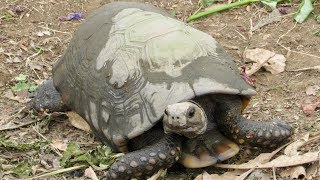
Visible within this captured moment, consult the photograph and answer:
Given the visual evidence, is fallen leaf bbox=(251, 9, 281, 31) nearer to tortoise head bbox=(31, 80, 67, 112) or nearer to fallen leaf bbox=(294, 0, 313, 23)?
fallen leaf bbox=(294, 0, 313, 23)

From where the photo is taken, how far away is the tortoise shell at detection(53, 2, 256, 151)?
4105 mm

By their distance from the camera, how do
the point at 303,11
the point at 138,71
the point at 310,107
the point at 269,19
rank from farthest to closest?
the point at 269,19 → the point at 303,11 → the point at 310,107 → the point at 138,71

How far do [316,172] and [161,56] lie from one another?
1204 mm

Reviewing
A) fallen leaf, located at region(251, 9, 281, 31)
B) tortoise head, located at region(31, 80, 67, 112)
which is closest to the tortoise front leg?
tortoise head, located at region(31, 80, 67, 112)

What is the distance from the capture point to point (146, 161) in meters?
4.04

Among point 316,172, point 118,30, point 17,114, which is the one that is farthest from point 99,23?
point 316,172

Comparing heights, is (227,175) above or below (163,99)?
below

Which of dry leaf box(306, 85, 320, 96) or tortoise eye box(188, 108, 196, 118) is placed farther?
dry leaf box(306, 85, 320, 96)

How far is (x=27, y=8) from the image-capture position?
270 inches

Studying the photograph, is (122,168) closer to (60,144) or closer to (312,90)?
(60,144)

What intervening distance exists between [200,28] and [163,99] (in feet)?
7.70

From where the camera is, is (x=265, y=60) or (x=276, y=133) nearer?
(x=276, y=133)

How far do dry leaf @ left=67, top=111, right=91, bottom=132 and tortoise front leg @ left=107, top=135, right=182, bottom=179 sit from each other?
2.74ft

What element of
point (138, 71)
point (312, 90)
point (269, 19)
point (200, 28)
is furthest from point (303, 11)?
point (138, 71)
